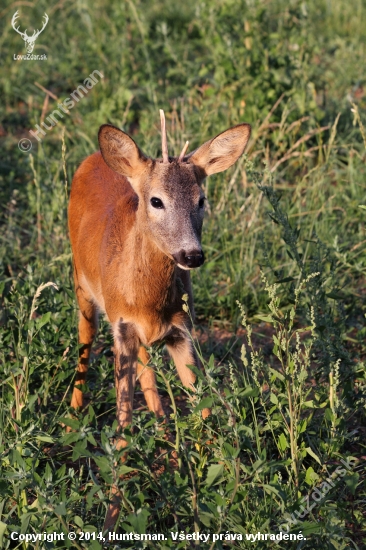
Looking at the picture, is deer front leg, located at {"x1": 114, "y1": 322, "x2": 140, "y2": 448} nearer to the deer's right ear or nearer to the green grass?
the green grass

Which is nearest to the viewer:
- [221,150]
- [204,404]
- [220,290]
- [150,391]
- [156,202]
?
[204,404]

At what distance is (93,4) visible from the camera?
33.9ft

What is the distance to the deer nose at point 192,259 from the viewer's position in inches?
157

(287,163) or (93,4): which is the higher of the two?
(93,4)

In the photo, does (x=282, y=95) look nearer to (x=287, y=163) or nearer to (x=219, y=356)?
(x=287, y=163)

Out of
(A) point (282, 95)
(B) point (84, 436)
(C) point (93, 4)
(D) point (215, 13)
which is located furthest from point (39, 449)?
(C) point (93, 4)

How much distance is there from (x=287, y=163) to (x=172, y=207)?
138 inches

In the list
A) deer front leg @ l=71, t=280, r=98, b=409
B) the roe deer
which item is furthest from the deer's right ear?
deer front leg @ l=71, t=280, r=98, b=409

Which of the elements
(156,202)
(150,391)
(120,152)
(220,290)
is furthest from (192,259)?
(220,290)

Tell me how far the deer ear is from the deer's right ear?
0.83 ft

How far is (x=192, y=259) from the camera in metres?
4.00

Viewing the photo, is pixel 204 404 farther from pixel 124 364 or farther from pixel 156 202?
pixel 156 202

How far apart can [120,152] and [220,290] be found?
71.0 inches

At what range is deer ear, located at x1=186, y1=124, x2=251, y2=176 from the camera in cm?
459
